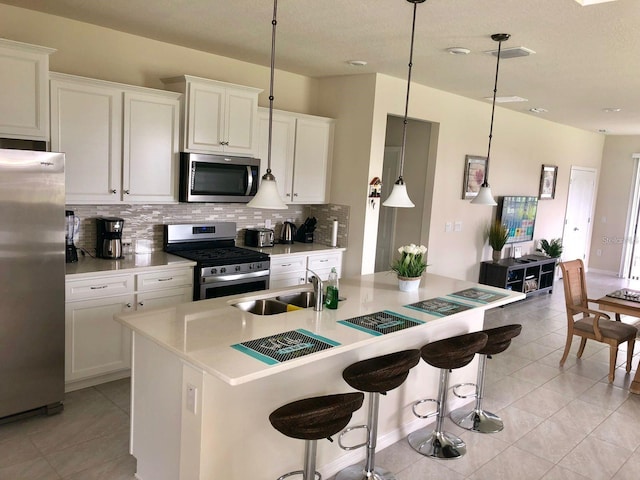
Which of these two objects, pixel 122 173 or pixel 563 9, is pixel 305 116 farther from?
pixel 563 9

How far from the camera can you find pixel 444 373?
11.2ft

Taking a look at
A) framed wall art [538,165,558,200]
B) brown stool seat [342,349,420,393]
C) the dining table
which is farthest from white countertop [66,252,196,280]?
framed wall art [538,165,558,200]

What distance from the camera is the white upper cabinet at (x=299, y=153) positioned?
5.12 metres

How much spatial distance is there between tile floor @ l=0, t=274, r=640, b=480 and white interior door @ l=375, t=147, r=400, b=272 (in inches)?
97.4

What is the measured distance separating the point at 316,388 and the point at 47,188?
2028 millimetres

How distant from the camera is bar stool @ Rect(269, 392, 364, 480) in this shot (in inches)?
89.9

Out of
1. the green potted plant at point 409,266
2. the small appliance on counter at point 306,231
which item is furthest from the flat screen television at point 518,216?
the green potted plant at point 409,266

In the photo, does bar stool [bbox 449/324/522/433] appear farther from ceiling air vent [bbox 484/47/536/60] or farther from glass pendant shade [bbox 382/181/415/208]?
ceiling air vent [bbox 484/47/536/60]

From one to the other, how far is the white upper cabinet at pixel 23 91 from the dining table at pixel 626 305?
4699 mm

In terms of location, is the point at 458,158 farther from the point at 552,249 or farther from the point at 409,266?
the point at 409,266

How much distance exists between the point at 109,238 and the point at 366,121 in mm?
2693

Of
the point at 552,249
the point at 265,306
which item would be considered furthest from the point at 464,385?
the point at 552,249

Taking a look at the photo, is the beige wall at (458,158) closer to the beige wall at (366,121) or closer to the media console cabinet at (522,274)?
the beige wall at (366,121)

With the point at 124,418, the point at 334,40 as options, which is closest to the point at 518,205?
the point at 334,40
